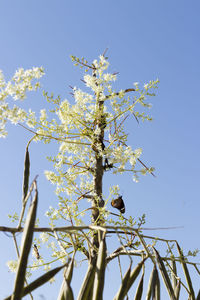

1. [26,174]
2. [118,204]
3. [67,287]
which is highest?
[118,204]

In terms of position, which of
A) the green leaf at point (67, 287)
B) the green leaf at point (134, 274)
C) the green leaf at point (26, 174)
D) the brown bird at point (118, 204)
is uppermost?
the brown bird at point (118, 204)

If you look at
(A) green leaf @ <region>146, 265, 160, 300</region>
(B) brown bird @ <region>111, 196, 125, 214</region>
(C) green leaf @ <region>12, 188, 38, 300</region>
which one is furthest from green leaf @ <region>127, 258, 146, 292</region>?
(B) brown bird @ <region>111, 196, 125, 214</region>

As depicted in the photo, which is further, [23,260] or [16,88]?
[16,88]

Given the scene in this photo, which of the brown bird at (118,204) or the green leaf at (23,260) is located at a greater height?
the brown bird at (118,204)

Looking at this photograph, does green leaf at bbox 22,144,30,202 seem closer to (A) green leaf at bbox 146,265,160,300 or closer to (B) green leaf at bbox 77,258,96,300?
(B) green leaf at bbox 77,258,96,300

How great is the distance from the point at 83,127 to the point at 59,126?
0.45ft

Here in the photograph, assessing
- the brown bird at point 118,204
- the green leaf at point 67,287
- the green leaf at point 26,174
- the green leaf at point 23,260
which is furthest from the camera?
the brown bird at point 118,204

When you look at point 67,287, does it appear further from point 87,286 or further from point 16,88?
point 16,88

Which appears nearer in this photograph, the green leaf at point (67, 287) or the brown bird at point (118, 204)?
the green leaf at point (67, 287)

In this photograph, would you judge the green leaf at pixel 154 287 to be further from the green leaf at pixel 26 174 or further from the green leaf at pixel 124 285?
the green leaf at pixel 26 174

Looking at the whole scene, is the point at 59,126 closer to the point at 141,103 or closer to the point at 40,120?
the point at 40,120

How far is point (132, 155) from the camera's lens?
6.09ft

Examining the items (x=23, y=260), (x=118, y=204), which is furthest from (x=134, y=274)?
(x=118, y=204)

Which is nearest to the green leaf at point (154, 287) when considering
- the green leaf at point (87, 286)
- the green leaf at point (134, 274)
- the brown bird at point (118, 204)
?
the green leaf at point (134, 274)
